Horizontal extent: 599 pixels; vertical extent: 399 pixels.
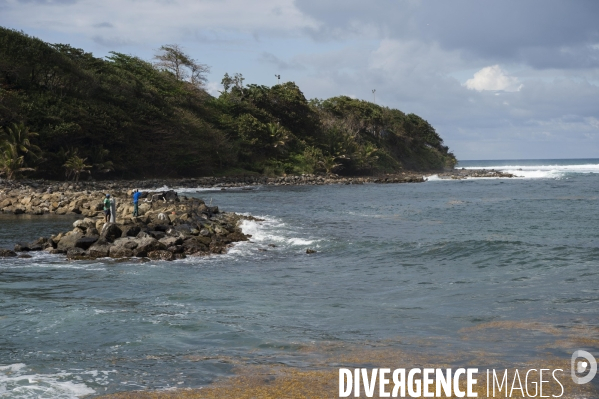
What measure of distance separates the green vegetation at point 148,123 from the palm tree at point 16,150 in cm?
10

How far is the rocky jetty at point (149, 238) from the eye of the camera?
17.7 m

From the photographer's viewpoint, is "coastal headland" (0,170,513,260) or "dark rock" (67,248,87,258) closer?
"dark rock" (67,248,87,258)

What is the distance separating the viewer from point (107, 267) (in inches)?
626

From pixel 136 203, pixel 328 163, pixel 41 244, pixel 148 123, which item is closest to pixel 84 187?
pixel 148 123

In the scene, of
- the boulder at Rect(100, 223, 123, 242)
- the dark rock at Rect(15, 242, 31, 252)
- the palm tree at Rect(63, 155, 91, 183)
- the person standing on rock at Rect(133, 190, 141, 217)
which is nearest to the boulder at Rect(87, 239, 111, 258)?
the boulder at Rect(100, 223, 123, 242)

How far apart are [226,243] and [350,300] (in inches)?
347

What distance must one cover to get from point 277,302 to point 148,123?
161 feet

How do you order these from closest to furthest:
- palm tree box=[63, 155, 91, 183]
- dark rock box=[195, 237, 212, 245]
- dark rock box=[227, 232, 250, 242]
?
dark rock box=[195, 237, 212, 245], dark rock box=[227, 232, 250, 242], palm tree box=[63, 155, 91, 183]

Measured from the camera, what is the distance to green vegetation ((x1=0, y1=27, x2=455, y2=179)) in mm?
47500

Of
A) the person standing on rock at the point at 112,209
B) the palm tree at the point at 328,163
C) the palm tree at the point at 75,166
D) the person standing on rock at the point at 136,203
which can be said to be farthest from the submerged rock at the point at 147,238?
the palm tree at the point at 328,163

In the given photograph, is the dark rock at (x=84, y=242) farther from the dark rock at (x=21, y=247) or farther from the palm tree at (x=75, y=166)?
the palm tree at (x=75, y=166)

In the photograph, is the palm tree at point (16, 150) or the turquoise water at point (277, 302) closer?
the turquoise water at point (277, 302)

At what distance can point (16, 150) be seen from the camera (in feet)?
140

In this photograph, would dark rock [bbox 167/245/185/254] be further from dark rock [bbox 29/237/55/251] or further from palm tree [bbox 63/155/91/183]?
palm tree [bbox 63/155/91/183]
